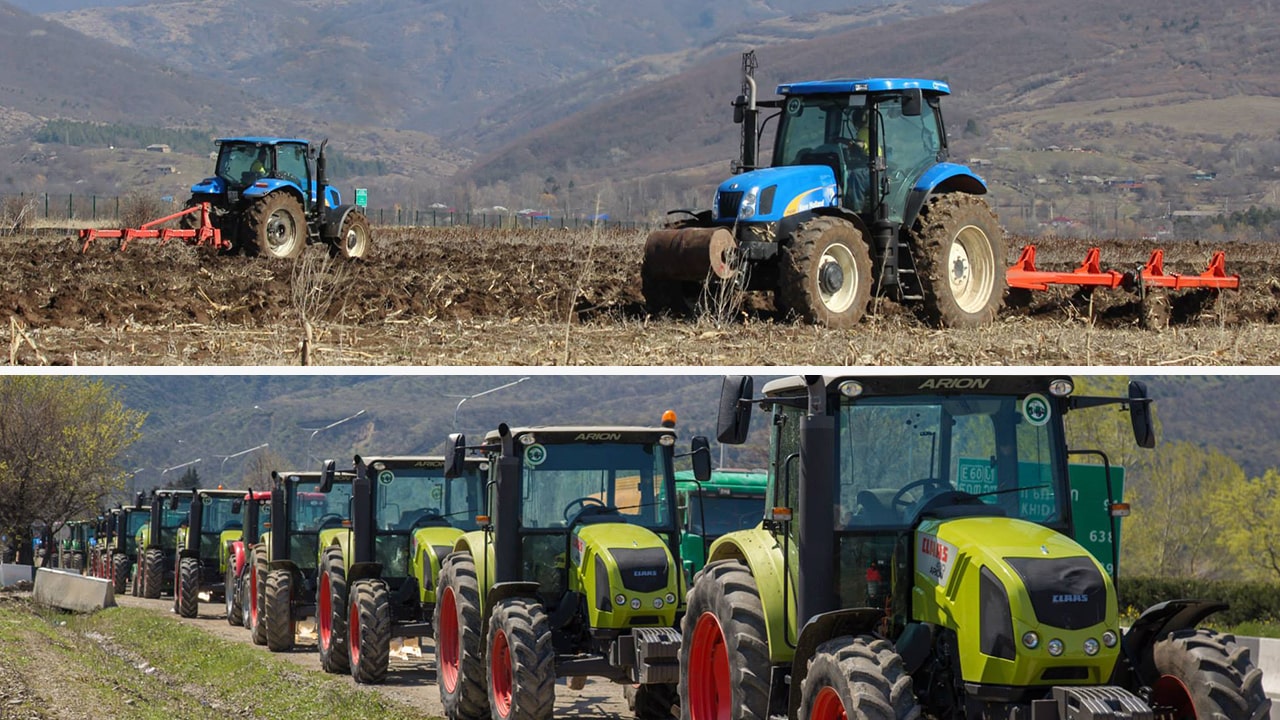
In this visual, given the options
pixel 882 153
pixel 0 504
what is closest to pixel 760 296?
pixel 882 153

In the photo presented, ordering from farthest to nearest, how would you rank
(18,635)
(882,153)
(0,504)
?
(0,504)
(18,635)
(882,153)

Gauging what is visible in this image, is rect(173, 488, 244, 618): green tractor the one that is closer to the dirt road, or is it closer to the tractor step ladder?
the dirt road

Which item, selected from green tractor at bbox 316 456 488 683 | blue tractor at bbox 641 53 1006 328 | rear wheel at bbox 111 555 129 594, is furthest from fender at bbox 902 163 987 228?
rear wheel at bbox 111 555 129 594

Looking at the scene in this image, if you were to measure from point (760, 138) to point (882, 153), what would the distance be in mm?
1651

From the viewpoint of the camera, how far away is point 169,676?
18609 mm

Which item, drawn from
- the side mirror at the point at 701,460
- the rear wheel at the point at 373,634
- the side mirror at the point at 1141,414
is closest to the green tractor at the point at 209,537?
the rear wheel at the point at 373,634

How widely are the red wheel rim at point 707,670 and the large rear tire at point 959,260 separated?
21.9 ft

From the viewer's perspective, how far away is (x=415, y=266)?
70.2 ft

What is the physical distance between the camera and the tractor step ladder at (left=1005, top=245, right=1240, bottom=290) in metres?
17.5

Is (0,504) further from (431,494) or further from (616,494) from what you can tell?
(616,494)

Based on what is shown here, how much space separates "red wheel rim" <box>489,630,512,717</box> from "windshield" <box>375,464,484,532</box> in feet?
15.6

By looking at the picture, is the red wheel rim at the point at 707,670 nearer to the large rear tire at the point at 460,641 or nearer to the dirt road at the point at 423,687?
the large rear tire at the point at 460,641

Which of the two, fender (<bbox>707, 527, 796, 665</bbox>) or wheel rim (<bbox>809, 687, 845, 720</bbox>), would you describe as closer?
wheel rim (<bbox>809, 687, 845, 720</bbox>)

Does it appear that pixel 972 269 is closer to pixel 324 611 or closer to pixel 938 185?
pixel 938 185
